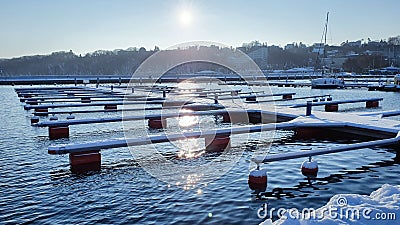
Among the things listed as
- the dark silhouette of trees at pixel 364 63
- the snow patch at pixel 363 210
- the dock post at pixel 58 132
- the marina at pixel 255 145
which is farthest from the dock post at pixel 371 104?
the dark silhouette of trees at pixel 364 63

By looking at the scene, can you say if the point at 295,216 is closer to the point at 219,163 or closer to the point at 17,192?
the point at 219,163

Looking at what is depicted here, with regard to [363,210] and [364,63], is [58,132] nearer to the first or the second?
[363,210]

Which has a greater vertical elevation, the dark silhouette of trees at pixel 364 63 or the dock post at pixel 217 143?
the dark silhouette of trees at pixel 364 63

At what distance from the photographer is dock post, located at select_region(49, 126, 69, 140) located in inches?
578

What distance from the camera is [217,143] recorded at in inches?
490

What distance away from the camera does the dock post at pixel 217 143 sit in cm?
1227

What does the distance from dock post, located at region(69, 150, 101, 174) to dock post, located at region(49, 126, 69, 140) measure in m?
5.14

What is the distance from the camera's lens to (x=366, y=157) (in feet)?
35.2

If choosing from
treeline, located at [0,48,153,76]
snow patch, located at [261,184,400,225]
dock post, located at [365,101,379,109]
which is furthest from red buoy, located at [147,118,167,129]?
treeline, located at [0,48,153,76]

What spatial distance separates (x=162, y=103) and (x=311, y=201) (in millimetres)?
18747

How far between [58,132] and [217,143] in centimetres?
687

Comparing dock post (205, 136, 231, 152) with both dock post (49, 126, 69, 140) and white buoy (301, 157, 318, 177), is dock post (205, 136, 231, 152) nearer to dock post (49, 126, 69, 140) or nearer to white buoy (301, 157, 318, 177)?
white buoy (301, 157, 318, 177)

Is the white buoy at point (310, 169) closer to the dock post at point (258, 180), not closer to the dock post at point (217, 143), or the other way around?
the dock post at point (258, 180)

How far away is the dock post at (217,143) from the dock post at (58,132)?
250 inches
